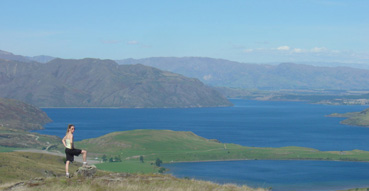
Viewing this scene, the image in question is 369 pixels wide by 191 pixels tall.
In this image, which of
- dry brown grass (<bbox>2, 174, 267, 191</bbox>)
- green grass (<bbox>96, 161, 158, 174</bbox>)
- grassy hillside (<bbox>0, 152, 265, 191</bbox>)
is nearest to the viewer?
dry brown grass (<bbox>2, 174, 267, 191</bbox>)

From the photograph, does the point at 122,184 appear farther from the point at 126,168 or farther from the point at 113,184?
the point at 126,168

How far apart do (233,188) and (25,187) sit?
41.7ft

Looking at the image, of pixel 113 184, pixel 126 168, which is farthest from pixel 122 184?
pixel 126 168

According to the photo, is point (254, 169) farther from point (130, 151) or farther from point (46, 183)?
point (46, 183)

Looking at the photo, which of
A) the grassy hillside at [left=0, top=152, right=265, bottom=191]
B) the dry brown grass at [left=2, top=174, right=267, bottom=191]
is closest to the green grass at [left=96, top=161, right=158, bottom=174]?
the grassy hillside at [left=0, top=152, right=265, bottom=191]

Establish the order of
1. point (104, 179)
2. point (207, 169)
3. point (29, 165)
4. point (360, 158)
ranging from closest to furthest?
1. point (104, 179)
2. point (29, 165)
3. point (207, 169)
4. point (360, 158)

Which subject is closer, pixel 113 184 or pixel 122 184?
pixel 122 184

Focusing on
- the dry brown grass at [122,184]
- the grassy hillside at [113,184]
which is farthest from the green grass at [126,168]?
the dry brown grass at [122,184]

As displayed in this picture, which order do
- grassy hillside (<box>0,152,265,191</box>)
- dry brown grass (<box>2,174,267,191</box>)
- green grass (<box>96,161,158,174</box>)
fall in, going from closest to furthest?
dry brown grass (<box>2,174,267,191</box>)
grassy hillside (<box>0,152,265,191</box>)
green grass (<box>96,161,158,174</box>)

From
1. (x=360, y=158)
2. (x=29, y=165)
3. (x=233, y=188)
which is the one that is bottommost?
(x=360, y=158)

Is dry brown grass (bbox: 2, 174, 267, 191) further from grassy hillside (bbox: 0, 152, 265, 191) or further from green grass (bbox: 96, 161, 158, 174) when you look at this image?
green grass (bbox: 96, 161, 158, 174)

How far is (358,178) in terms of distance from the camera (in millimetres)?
138750

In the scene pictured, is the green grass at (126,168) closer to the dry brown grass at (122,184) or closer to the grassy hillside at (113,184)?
the grassy hillside at (113,184)

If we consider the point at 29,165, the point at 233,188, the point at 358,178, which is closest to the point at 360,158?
the point at 358,178
